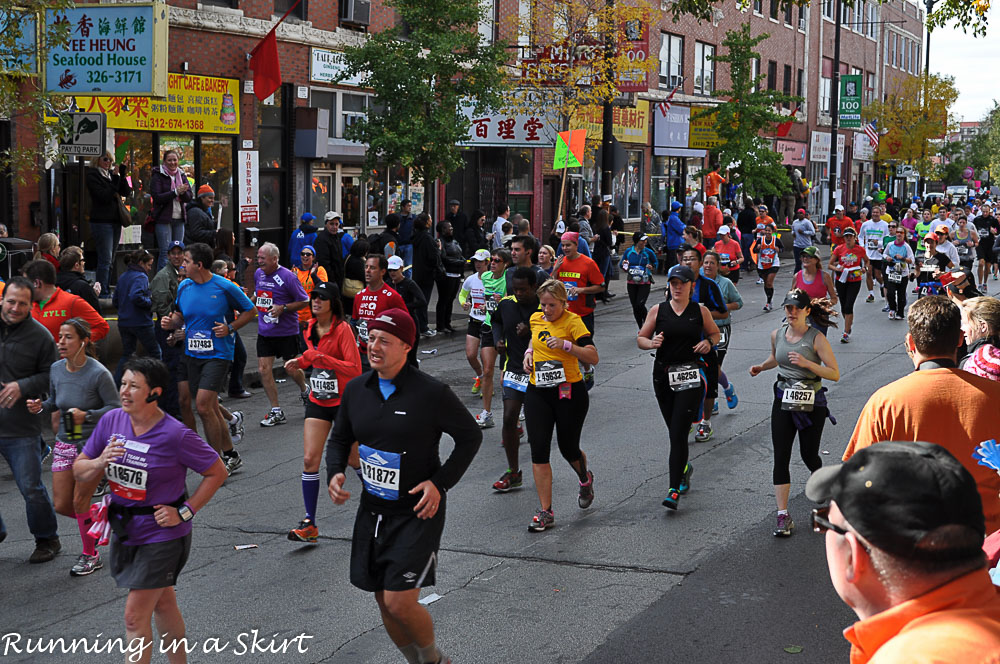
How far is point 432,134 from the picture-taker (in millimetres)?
20047


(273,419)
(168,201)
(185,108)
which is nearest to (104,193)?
(168,201)

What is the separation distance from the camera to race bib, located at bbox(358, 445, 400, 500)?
530 cm

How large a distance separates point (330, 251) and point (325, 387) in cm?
976

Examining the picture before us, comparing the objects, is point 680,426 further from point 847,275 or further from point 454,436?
point 847,275

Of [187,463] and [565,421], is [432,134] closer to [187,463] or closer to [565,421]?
[565,421]

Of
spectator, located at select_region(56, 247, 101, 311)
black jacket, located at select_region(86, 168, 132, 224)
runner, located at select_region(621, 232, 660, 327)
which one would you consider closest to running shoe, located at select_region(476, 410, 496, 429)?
spectator, located at select_region(56, 247, 101, 311)

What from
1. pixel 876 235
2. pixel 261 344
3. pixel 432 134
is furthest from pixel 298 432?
pixel 876 235

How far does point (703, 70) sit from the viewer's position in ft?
→ 136

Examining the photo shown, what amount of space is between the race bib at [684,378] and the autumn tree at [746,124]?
28277mm

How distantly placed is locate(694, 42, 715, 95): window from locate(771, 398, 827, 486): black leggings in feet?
112

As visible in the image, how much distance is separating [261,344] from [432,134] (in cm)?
895

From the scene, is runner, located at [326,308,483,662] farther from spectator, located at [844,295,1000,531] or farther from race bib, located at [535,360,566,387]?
race bib, located at [535,360,566,387]

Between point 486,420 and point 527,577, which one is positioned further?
point 486,420

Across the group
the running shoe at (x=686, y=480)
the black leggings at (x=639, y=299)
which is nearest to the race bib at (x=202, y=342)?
the running shoe at (x=686, y=480)
